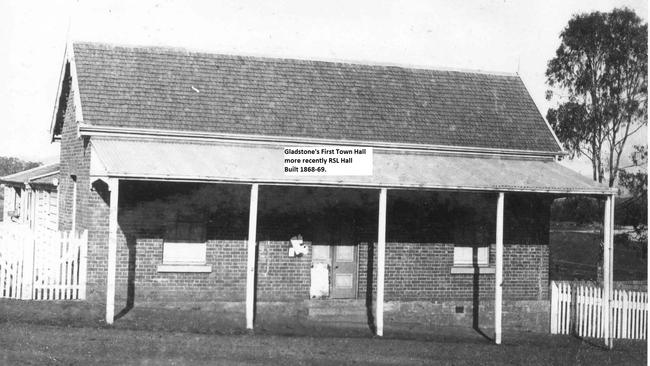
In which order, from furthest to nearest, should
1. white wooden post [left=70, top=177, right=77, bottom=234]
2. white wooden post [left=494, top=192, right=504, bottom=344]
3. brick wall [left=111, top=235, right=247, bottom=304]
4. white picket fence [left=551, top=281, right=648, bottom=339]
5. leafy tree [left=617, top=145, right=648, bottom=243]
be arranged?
1. leafy tree [left=617, top=145, right=648, bottom=243]
2. white wooden post [left=70, top=177, right=77, bottom=234]
3. white picket fence [left=551, top=281, right=648, bottom=339]
4. brick wall [left=111, top=235, right=247, bottom=304]
5. white wooden post [left=494, top=192, right=504, bottom=344]

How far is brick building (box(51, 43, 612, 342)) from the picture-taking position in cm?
1545

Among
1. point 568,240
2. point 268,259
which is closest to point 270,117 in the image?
point 268,259

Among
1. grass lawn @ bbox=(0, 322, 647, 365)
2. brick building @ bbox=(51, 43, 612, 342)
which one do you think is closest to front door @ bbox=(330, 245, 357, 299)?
brick building @ bbox=(51, 43, 612, 342)

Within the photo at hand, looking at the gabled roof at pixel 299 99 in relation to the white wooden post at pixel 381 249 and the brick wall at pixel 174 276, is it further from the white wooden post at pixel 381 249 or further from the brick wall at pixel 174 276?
the white wooden post at pixel 381 249

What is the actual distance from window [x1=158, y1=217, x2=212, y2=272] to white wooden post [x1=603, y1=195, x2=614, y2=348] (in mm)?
8787

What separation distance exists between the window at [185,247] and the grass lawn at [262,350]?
2.94 meters

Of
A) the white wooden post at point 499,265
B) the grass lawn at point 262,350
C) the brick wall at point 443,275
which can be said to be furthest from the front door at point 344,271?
the white wooden post at point 499,265

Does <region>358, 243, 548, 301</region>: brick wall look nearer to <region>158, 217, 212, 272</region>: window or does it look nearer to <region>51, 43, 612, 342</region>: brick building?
<region>51, 43, 612, 342</region>: brick building

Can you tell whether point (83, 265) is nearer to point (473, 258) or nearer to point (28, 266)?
point (28, 266)

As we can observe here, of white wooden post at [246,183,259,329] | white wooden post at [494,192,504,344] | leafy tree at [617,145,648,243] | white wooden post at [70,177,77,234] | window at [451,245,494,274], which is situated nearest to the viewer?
white wooden post at [246,183,259,329]

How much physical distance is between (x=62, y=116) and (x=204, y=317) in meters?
8.08

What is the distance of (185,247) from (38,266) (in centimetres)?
313

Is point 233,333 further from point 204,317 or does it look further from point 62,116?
point 62,116

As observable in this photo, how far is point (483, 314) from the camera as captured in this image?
17938 mm
